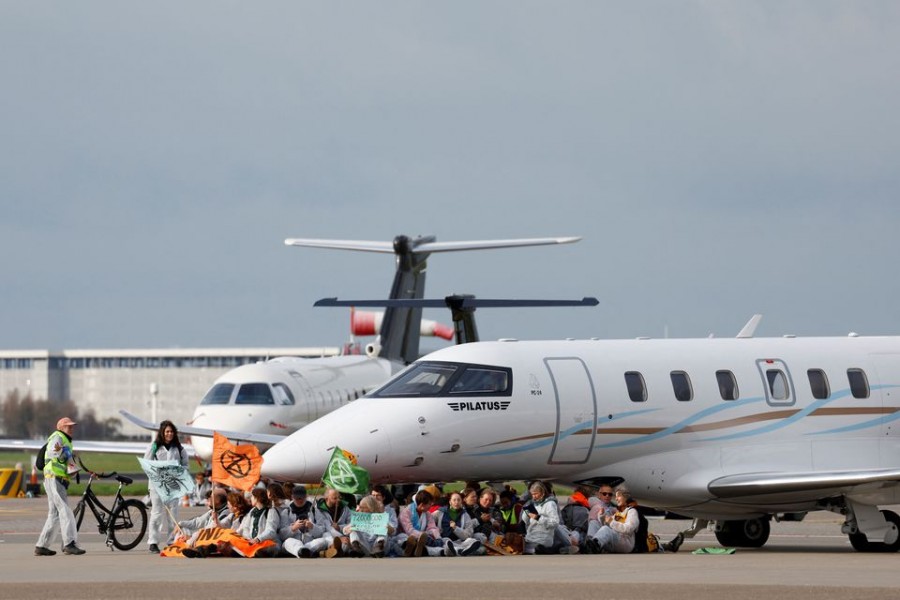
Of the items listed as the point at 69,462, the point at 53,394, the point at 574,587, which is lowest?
the point at 574,587

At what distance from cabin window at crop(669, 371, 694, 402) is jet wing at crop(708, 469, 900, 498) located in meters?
1.32

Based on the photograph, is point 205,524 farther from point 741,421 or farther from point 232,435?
point 232,435

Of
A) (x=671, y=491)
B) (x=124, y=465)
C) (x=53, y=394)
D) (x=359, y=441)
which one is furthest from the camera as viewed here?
(x=53, y=394)

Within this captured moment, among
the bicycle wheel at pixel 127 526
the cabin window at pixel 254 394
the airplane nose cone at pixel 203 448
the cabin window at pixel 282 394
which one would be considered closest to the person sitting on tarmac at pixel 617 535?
the bicycle wheel at pixel 127 526

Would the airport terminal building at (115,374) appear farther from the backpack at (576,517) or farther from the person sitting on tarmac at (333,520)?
the person sitting on tarmac at (333,520)

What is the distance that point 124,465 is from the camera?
8375cm

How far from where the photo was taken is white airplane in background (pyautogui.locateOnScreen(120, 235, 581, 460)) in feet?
136

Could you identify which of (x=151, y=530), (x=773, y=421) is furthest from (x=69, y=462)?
(x=773, y=421)

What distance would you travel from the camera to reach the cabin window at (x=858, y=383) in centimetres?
2523

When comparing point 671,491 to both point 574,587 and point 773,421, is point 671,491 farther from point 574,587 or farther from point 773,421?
point 574,587

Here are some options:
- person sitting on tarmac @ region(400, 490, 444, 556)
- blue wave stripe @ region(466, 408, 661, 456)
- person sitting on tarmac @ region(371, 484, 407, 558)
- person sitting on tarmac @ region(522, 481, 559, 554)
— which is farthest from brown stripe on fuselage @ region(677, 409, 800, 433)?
person sitting on tarmac @ region(371, 484, 407, 558)

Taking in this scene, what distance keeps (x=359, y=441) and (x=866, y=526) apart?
7.63m

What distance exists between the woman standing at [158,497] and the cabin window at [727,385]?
800cm

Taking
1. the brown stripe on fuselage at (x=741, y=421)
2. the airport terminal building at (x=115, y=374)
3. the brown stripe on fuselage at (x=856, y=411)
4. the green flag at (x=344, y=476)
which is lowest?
the green flag at (x=344, y=476)
